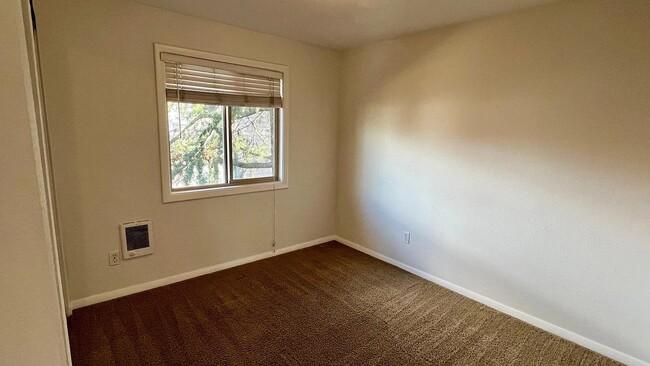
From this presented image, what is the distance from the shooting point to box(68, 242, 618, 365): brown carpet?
6.56ft

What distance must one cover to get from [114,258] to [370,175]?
2524 millimetres

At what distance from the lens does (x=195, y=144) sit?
2908 mm

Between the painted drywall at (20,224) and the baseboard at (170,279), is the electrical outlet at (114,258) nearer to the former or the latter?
the baseboard at (170,279)

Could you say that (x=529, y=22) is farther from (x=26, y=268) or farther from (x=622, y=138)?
(x=26, y=268)

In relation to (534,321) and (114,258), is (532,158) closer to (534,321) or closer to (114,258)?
(534,321)

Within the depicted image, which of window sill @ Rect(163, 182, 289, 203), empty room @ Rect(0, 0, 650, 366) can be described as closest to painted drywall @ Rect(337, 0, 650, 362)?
empty room @ Rect(0, 0, 650, 366)

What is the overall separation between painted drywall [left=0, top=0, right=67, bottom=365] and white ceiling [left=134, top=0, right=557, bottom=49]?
204cm

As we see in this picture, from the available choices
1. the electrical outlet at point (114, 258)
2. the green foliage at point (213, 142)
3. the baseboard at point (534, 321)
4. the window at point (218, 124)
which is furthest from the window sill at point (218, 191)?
the baseboard at point (534, 321)

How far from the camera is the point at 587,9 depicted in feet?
6.56

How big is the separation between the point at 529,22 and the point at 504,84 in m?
0.43

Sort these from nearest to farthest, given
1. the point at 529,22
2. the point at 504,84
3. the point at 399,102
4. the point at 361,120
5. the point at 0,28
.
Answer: the point at 0,28 < the point at 529,22 < the point at 504,84 < the point at 399,102 < the point at 361,120

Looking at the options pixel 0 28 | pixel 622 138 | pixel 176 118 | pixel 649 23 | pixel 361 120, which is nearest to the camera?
pixel 0 28

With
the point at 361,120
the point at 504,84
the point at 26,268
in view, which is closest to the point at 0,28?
the point at 26,268

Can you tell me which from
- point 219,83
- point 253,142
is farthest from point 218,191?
point 219,83
